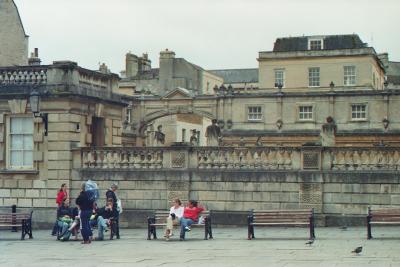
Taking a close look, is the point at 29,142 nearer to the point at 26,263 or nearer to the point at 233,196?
the point at 233,196

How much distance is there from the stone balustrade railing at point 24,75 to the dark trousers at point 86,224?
6.50 m

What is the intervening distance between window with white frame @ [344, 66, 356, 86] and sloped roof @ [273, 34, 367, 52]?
3.62 meters

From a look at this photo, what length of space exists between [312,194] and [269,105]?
3976 cm

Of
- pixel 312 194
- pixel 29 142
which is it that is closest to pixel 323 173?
pixel 312 194

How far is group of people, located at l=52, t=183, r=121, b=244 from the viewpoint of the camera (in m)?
21.0

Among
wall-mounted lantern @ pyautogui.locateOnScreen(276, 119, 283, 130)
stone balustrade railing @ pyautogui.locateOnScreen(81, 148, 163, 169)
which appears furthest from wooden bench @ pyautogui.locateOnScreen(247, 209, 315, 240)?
wall-mounted lantern @ pyautogui.locateOnScreen(276, 119, 283, 130)

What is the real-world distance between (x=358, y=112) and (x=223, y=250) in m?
45.0

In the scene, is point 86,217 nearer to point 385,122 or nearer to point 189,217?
point 189,217

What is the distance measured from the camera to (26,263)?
16.1 meters

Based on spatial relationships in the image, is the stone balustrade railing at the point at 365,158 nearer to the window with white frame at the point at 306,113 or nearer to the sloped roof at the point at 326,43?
the window with white frame at the point at 306,113

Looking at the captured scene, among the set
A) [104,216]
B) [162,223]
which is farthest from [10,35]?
[162,223]

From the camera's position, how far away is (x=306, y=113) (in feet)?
206

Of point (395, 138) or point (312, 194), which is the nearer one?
point (312, 194)

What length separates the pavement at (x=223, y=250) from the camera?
15.6 meters
